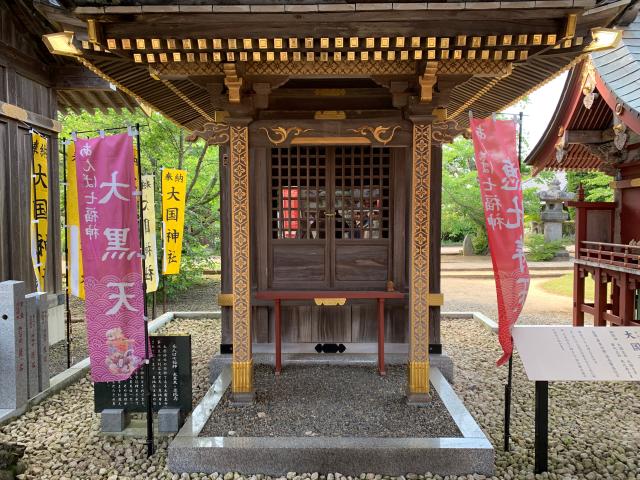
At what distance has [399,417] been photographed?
4801 millimetres

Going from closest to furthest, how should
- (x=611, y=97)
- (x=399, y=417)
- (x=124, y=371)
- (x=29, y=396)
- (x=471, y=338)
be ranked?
(x=124, y=371), (x=399, y=417), (x=29, y=396), (x=611, y=97), (x=471, y=338)

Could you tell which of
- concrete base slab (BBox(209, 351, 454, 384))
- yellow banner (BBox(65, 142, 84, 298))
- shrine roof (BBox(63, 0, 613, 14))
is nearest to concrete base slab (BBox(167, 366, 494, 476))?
concrete base slab (BBox(209, 351, 454, 384))

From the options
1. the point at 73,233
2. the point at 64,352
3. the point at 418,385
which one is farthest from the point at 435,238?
the point at 64,352

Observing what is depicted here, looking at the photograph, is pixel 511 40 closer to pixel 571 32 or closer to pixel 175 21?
pixel 571 32

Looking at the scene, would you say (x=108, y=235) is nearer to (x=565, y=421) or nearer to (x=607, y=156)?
(x=565, y=421)

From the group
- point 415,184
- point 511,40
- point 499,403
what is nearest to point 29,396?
point 415,184

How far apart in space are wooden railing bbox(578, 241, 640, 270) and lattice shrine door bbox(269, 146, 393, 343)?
4404 millimetres

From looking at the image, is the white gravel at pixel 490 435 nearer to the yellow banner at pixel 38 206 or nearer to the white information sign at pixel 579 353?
the white information sign at pixel 579 353

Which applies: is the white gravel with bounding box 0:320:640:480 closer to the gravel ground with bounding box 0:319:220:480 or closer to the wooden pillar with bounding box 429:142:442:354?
the gravel ground with bounding box 0:319:220:480

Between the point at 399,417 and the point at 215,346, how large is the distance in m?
4.81

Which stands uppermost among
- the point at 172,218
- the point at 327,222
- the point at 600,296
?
the point at 172,218

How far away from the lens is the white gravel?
4176 millimetres

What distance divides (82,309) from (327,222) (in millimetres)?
9113

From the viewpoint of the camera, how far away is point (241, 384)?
5.21 metres
